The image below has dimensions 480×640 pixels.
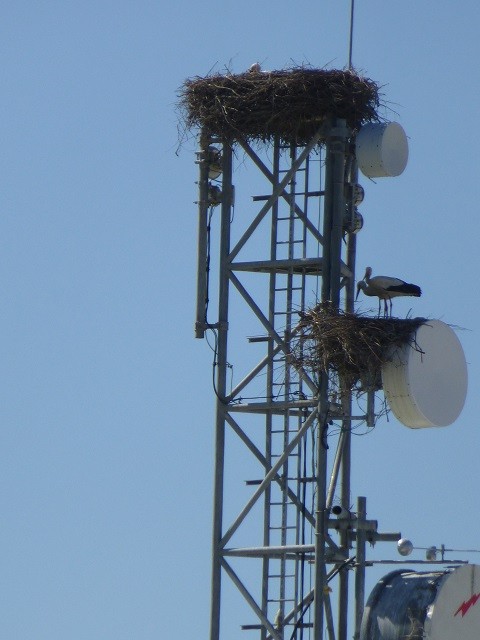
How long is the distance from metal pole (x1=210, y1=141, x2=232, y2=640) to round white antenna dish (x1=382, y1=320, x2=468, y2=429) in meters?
2.17

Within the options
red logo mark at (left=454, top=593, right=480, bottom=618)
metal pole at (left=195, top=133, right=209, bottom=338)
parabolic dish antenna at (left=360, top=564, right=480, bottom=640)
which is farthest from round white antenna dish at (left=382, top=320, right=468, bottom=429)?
metal pole at (left=195, top=133, right=209, bottom=338)

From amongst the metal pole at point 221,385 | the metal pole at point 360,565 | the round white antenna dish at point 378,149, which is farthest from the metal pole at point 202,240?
the metal pole at point 360,565

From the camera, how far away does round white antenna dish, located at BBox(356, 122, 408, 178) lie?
124 ft

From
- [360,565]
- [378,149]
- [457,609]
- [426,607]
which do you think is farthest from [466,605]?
[378,149]

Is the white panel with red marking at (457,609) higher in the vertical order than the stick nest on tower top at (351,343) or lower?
lower

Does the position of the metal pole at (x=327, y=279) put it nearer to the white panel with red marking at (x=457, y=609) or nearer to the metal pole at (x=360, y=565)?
the metal pole at (x=360, y=565)

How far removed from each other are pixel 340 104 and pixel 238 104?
1.28m

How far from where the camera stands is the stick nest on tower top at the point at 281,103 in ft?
125

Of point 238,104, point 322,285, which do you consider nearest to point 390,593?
point 322,285

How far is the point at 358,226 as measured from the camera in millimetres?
38312

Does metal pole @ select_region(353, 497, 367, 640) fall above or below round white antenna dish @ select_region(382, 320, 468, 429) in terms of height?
below

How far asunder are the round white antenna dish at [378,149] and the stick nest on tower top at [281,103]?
0.28 meters

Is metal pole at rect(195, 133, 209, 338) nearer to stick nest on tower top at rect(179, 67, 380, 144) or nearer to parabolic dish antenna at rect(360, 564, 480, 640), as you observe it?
stick nest on tower top at rect(179, 67, 380, 144)

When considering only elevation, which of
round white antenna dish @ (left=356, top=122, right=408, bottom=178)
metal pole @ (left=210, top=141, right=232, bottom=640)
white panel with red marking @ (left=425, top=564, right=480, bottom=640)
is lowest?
white panel with red marking @ (left=425, top=564, right=480, bottom=640)
